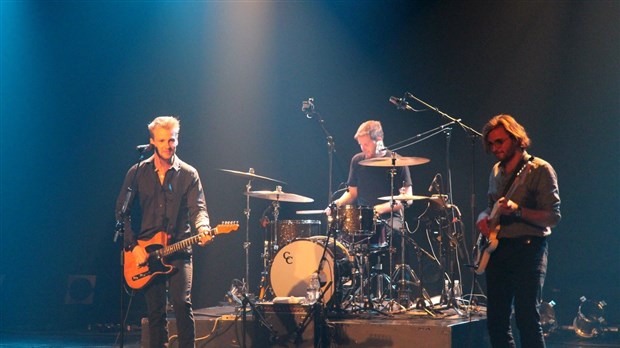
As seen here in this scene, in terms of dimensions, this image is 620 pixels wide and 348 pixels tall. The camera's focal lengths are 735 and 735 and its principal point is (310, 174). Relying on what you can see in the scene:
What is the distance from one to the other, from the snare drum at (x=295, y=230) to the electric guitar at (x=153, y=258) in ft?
6.33

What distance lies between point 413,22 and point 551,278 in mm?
3705

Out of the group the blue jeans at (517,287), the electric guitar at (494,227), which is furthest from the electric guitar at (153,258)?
the blue jeans at (517,287)

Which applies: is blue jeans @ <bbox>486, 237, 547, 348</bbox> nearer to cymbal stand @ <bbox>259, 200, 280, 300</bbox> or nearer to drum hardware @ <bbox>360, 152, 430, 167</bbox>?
drum hardware @ <bbox>360, 152, 430, 167</bbox>

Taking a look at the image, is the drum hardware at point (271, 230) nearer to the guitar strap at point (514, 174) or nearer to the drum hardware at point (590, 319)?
the guitar strap at point (514, 174)

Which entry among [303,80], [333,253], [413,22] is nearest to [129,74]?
[303,80]

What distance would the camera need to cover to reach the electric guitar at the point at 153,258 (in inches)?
224

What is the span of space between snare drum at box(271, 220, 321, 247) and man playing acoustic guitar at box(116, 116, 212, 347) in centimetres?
182

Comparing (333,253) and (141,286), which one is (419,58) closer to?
(333,253)

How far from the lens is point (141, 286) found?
573 centimetres

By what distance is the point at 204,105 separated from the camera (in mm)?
10492

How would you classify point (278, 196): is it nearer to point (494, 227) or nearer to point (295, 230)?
point (295, 230)

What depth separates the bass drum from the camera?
705 centimetres

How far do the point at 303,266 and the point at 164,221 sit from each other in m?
1.89

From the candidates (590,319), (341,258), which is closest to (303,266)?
(341,258)
